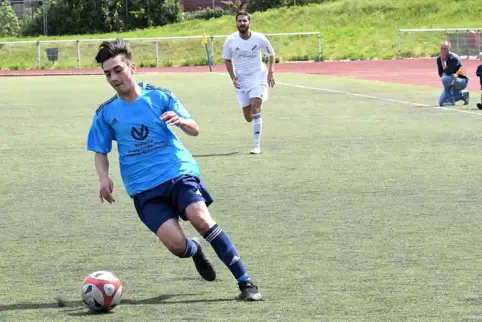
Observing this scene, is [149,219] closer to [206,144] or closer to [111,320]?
[111,320]

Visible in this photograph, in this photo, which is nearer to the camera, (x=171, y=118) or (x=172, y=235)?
(x=171, y=118)

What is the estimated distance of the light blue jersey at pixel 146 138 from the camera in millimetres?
7535

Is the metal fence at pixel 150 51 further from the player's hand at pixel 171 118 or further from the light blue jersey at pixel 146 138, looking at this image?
the player's hand at pixel 171 118

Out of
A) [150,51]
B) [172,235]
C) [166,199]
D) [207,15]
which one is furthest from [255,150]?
[207,15]

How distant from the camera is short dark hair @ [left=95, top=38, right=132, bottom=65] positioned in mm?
7320

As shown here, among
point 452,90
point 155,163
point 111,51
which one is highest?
point 111,51

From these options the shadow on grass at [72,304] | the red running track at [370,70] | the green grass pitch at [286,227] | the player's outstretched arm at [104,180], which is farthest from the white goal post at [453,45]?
the shadow on grass at [72,304]

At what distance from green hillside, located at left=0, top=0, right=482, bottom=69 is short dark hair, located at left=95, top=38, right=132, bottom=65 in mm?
49357

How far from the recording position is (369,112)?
81.6 feet

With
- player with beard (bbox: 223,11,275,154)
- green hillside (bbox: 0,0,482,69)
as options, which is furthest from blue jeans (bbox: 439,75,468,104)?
green hillside (bbox: 0,0,482,69)

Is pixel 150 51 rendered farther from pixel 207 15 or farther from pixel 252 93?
pixel 252 93

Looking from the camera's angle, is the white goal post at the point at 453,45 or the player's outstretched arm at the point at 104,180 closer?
the player's outstretched arm at the point at 104,180

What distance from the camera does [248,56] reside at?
17828 mm

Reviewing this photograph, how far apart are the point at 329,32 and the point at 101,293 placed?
64.1 m
